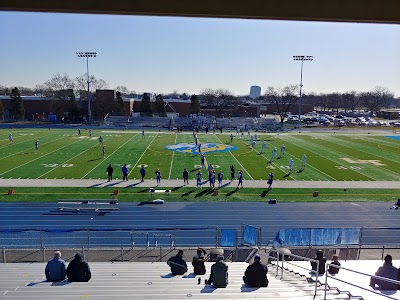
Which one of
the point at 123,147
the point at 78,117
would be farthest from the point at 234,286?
the point at 78,117

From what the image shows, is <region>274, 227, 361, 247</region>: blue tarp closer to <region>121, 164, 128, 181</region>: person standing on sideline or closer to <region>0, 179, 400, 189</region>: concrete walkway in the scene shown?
<region>0, 179, 400, 189</region>: concrete walkway

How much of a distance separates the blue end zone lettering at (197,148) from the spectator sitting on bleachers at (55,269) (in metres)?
26.0

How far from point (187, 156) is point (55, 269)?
947 inches

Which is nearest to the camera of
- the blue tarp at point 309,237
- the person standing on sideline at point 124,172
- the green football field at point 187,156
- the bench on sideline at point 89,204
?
the blue tarp at point 309,237

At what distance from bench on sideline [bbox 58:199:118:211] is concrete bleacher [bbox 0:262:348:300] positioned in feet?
28.2

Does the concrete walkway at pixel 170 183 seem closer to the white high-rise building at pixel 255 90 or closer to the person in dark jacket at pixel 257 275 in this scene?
the person in dark jacket at pixel 257 275

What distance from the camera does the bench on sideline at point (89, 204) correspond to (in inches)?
661

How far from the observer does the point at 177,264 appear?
312 inches

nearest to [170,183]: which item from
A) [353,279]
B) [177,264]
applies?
[177,264]

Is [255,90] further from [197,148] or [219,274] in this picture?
[219,274]

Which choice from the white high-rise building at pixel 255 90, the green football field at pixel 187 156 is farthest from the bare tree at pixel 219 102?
the white high-rise building at pixel 255 90

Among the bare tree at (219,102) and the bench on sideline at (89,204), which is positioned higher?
the bare tree at (219,102)

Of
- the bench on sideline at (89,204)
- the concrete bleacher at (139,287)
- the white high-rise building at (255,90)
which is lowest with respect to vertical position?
the bench on sideline at (89,204)

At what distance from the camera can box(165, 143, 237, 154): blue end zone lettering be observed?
1321 inches
